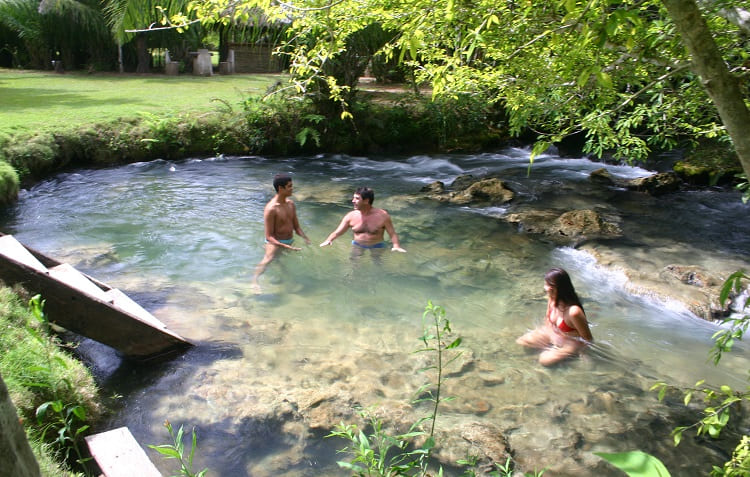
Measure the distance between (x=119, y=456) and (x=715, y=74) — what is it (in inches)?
144

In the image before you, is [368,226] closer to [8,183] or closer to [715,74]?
[715,74]

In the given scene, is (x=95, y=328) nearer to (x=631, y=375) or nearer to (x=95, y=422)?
(x=95, y=422)

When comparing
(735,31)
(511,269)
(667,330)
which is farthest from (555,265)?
(735,31)

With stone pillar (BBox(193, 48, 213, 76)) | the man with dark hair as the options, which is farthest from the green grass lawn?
the man with dark hair

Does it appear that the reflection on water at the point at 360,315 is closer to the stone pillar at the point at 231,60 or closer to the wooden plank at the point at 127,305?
the wooden plank at the point at 127,305

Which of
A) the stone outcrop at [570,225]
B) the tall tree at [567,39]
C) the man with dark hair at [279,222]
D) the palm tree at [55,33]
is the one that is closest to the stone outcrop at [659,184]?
the stone outcrop at [570,225]

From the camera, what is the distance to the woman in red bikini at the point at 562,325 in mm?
5602

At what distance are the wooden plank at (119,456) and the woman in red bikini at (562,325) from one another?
3746 mm

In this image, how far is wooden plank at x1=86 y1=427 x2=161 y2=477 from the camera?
128 inches

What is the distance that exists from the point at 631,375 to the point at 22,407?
16.6ft

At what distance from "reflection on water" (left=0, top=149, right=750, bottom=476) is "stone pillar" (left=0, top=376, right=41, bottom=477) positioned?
91.3 inches

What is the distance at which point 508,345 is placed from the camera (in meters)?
5.97

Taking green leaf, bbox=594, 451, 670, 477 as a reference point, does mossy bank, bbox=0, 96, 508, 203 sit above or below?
below

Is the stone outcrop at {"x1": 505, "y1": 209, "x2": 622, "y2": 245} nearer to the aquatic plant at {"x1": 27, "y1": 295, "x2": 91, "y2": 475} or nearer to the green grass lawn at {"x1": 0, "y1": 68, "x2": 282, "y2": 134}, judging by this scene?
the aquatic plant at {"x1": 27, "y1": 295, "x2": 91, "y2": 475}
